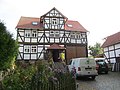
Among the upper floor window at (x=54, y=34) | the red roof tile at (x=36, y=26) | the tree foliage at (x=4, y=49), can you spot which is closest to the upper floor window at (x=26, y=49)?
the red roof tile at (x=36, y=26)

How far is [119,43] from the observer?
27.5 meters

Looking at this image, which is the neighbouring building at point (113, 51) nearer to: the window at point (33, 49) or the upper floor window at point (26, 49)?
the window at point (33, 49)

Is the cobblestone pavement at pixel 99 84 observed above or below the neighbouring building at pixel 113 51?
below

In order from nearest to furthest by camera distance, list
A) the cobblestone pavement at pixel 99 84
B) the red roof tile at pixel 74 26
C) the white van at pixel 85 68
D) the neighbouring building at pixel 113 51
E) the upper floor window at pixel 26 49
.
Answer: the cobblestone pavement at pixel 99 84, the white van at pixel 85 68, the neighbouring building at pixel 113 51, the upper floor window at pixel 26 49, the red roof tile at pixel 74 26

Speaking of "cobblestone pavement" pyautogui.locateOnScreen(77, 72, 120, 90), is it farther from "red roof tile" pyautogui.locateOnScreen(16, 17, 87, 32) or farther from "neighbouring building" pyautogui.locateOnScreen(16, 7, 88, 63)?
"red roof tile" pyautogui.locateOnScreen(16, 17, 87, 32)

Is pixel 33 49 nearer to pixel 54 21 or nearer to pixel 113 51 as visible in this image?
pixel 54 21

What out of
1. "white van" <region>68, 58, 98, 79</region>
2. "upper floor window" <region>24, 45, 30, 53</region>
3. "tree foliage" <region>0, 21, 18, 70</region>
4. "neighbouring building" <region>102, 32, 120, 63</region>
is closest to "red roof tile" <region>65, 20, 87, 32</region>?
"neighbouring building" <region>102, 32, 120, 63</region>

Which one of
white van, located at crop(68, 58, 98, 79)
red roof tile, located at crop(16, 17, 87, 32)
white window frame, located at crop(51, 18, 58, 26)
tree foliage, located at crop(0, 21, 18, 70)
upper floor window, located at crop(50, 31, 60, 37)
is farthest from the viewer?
white window frame, located at crop(51, 18, 58, 26)

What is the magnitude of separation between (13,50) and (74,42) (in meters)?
21.1

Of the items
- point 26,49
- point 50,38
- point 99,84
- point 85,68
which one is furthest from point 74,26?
point 99,84

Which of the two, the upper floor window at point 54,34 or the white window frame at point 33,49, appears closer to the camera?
the white window frame at point 33,49

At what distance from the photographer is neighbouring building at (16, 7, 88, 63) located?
30.6 meters

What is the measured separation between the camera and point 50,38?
31672mm

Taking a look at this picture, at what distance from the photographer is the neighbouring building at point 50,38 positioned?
30562mm
